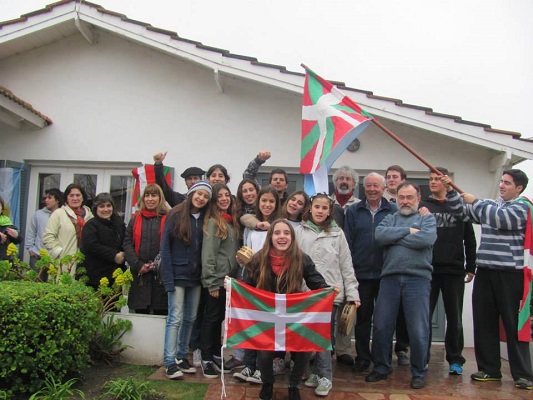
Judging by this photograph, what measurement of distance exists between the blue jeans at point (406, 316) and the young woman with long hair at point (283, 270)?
2.46 ft

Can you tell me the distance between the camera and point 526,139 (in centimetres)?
609

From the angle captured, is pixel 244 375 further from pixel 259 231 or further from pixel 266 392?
pixel 259 231

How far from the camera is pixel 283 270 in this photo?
3992mm

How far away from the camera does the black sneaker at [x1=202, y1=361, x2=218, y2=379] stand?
4406mm

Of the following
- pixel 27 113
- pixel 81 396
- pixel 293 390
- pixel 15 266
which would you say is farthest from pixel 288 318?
pixel 27 113

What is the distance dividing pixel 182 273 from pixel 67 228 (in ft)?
5.83

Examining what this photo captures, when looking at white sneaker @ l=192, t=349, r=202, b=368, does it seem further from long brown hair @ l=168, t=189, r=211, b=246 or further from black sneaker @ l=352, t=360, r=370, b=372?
black sneaker @ l=352, t=360, r=370, b=372

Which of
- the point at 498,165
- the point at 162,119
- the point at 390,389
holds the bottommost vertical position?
the point at 390,389

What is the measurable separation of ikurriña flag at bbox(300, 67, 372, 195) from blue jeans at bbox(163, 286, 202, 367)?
164 centimetres

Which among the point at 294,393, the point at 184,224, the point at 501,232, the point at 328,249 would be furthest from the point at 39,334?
the point at 501,232

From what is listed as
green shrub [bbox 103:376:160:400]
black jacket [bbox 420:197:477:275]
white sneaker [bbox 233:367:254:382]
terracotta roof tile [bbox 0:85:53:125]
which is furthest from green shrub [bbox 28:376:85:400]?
terracotta roof tile [bbox 0:85:53:125]

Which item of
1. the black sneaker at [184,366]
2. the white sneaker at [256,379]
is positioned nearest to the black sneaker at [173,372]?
the black sneaker at [184,366]

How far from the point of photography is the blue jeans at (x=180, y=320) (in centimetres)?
441

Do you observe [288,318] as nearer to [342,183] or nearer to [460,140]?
[342,183]
